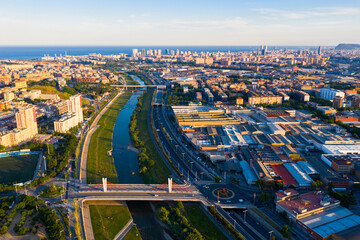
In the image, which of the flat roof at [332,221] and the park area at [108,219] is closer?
the flat roof at [332,221]

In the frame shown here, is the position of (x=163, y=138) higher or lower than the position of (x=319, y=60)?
lower

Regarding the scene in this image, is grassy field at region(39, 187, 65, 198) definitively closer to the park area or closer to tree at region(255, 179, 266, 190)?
the park area

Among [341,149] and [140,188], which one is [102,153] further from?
[341,149]

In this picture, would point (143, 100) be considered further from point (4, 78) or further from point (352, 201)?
point (352, 201)

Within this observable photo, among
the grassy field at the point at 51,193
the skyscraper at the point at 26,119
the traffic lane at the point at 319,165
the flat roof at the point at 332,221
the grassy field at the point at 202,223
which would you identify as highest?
the skyscraper at the point at 26,119

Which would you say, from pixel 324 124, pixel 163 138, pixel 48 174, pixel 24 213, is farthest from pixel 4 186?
pixel 324 124

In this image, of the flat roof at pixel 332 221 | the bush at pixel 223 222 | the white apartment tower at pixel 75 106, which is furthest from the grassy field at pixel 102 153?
the flat roof at pixel 332 221

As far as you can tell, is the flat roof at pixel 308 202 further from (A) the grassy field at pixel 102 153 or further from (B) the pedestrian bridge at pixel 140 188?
(A) the grassy field at pixel 102 153
